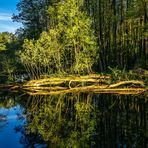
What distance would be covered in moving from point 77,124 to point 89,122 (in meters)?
0.61

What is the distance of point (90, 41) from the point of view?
4612 centimetres

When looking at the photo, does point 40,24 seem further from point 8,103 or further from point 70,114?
point 70,114

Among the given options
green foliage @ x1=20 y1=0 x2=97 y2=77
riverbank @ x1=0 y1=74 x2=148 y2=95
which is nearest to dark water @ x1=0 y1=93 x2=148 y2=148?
riverbank @ x1=0 y1=74 x2=148 y2=95

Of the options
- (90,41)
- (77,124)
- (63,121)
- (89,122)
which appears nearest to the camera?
(77,124)

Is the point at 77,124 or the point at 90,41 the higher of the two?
the point at 90,41

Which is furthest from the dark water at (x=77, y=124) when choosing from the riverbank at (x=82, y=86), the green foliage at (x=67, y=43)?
the green foliage at (x=67, y=43)

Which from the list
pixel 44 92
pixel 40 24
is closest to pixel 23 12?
pixel 40 24

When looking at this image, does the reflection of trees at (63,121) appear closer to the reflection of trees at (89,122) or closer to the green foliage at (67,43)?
the reflection of trees at (89,122)

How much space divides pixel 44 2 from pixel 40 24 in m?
3.79

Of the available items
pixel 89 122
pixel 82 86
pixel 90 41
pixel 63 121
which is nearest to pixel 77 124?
pixel 89 122

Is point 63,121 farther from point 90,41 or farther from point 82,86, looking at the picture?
point 90,41

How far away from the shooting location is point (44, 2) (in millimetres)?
68188

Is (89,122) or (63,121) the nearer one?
(89,122)

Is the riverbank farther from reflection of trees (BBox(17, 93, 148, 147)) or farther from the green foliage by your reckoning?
reflection of trees (BBox(17, 93, 148, 147))
